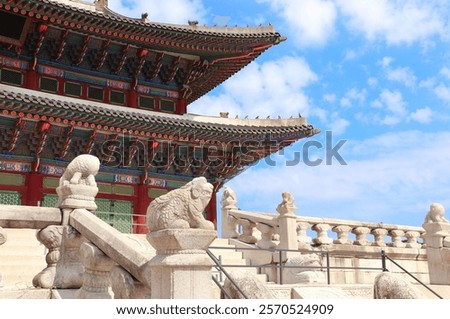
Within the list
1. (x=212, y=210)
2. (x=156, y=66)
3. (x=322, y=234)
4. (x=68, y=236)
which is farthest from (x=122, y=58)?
(x=68, y=236)

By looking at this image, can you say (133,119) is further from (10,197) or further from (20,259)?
(20,259)

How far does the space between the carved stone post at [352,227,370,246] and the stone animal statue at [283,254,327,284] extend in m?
4.93

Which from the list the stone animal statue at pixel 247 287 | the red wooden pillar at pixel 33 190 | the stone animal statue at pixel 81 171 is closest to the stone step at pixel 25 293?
the stone animal statue at pixel 81 171

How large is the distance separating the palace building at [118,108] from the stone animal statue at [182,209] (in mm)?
11652

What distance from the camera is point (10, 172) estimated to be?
17.6 metres

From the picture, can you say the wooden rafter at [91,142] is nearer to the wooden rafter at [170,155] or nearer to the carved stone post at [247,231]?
the wooden rafter at [170,155]

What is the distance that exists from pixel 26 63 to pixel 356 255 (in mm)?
14033

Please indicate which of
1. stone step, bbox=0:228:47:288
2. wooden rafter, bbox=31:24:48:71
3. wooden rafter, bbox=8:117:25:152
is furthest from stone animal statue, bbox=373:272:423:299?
wooden rafter, bbox=31:24:48:71

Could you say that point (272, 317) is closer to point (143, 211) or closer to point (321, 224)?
point (321, 224)

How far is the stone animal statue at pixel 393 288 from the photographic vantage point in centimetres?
711

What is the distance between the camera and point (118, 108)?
19594mm

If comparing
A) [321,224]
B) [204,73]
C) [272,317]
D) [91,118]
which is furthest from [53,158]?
[272,317]

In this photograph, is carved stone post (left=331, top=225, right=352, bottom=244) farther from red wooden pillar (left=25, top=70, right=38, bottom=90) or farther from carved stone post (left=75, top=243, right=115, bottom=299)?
red wooden pillar (left=25, top=70, right=38, bottom=90)

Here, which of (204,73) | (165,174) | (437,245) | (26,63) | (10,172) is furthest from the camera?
(204,73)
